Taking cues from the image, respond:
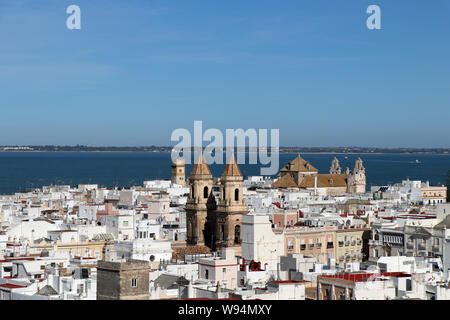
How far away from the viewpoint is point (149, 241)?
43406 mm

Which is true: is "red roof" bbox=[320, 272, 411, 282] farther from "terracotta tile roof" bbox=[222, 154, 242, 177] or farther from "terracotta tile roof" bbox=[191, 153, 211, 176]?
"terracotta tile roof" bbox=[191, 153, 211, 176]

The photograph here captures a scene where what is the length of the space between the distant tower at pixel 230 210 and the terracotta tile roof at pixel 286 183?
45061 mm

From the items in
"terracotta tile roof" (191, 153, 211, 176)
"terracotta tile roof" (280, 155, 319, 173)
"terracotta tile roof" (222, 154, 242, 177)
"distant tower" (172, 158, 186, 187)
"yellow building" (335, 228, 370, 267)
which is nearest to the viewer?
"terracotta tile roof" (222, 154, 242, 177)

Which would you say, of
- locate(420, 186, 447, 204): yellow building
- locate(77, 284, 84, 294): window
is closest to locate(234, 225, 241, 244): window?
locate(77, 284, 84, 294): window

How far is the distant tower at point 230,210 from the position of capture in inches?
1790

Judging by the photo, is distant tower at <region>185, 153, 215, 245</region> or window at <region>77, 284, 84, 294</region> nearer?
window at <region>77, 284, 84, 294</region>

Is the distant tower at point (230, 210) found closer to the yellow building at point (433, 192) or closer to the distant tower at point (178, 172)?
the yellow building at point (433, 192)

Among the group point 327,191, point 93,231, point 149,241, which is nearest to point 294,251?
point 149,241

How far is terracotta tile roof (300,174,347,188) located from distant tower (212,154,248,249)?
148 feet

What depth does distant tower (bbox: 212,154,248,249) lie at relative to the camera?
45.5 meters

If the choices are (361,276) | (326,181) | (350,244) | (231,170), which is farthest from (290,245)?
(326,181)

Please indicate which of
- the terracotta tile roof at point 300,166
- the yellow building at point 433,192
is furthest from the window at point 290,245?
the terracotta tile roof at point 300,166

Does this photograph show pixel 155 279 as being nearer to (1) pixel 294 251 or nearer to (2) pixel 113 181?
(1) pixel 294 251

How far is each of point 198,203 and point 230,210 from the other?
7.27 feet
